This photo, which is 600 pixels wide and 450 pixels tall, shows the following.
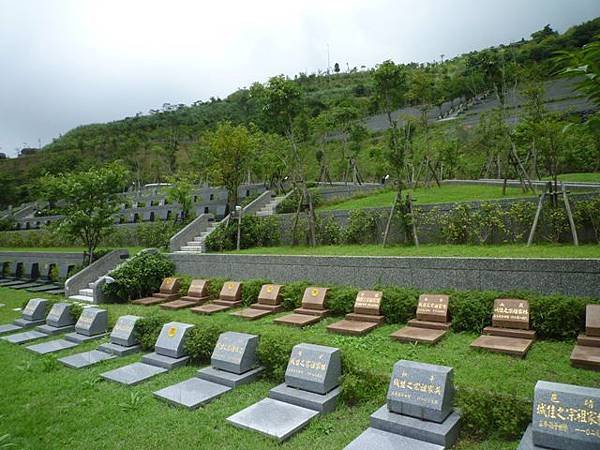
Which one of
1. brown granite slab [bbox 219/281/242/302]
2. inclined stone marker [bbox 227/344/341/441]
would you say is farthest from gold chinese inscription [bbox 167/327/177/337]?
brown granite slab [bbox 219/281/242/302]

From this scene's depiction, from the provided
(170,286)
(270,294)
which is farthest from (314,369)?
(170,286)

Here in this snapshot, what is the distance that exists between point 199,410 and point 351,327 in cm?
354

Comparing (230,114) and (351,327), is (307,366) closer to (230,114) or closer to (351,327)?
(351,327)

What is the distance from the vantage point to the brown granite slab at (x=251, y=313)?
10312mm

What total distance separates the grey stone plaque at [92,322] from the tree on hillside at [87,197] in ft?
21.0

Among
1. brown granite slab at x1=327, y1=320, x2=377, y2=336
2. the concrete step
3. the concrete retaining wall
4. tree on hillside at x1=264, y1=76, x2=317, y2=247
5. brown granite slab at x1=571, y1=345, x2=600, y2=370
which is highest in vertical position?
tree on hillside at x1=264, y1=76, x2=317, y2=247

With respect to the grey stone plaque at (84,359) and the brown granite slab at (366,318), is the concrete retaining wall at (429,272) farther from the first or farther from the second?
the grey stone plaque at (84,359)

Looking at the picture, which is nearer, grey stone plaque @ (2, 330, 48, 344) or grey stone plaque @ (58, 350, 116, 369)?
grey stone plaque @ (58, 350, 116, 369)

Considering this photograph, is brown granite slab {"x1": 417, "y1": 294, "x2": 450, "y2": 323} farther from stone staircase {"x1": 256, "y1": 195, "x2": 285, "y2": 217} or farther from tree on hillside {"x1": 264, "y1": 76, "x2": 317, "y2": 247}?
stone staircase {"x1": 256, "y1": 195, "x2": 285, "y2": 217}

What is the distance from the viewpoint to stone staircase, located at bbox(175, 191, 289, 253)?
17.5 metres

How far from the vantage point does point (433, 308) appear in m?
8.35

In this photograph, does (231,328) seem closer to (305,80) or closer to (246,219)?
(246,219)

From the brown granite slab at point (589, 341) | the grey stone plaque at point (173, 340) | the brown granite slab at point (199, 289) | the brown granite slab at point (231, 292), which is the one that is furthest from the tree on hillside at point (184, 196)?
the brown granite slab at point (589, 341)

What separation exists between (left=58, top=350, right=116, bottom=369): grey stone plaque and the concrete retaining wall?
190 inches
